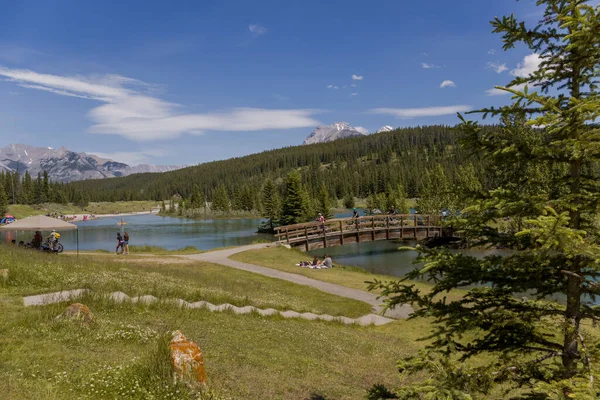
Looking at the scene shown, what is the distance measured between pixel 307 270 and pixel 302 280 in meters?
3.79

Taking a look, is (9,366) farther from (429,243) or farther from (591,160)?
(429,243)

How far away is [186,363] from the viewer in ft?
23.8

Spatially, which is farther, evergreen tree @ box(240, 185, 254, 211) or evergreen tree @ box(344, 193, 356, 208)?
evergreen tree @ box(344, 193, 356, 208)

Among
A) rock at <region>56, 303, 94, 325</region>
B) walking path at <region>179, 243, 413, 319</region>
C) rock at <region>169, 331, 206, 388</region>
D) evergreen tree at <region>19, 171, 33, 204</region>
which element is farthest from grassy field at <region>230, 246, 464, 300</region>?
evergreen tree at <region>19, 171, 33, 204</region>

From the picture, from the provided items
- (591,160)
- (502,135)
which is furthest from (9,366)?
(591,160)

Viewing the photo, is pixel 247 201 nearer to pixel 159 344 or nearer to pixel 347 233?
pixel 347 233

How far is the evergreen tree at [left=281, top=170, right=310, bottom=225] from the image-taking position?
69.7 metres

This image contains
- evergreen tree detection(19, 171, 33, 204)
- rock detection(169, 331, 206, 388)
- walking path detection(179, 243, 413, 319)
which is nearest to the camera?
rock detection(169, 331, 206, 388)

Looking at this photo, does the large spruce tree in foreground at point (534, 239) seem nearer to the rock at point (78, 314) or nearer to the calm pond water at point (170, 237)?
the rock at point (78, 314)

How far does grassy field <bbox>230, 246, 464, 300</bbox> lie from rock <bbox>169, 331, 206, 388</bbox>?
17.3 meters

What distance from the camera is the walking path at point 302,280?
2062 cm

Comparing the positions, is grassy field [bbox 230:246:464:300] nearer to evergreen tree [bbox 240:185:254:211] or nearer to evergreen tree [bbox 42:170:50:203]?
evergreen tree [bbox 240:185:254:211]

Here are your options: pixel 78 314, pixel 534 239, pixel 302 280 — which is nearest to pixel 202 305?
pixel 78 314

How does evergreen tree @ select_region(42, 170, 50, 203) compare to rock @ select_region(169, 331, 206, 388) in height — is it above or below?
above
